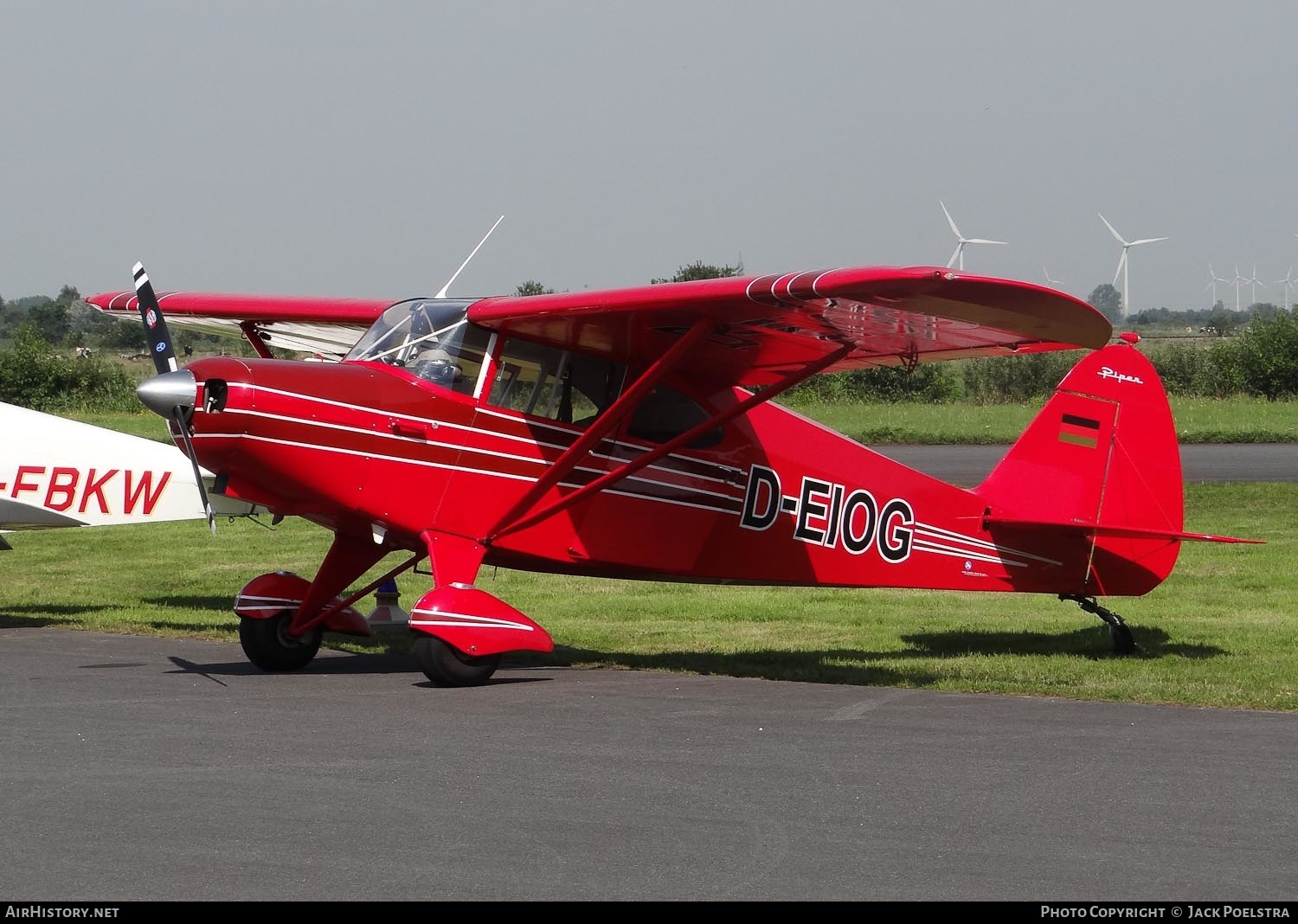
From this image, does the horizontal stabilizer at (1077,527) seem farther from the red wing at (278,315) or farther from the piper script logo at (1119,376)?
the red wing at (278,315)

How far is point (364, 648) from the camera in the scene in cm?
1287

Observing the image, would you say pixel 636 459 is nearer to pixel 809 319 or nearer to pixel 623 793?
pixel 809 319

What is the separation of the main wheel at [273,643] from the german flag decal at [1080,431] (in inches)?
248

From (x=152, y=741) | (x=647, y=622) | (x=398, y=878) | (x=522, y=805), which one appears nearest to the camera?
(x=398, y=878)

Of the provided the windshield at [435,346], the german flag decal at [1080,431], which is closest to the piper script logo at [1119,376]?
the german flag decal at [1080,431]

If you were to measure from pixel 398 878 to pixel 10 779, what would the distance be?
2688 millimetres

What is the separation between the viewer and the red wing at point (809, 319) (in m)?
8.98

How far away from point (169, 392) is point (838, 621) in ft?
24.3

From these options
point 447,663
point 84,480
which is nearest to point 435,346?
point 447,663

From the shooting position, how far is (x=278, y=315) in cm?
1364

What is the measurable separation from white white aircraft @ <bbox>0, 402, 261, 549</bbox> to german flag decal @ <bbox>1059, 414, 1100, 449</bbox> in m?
7.12
